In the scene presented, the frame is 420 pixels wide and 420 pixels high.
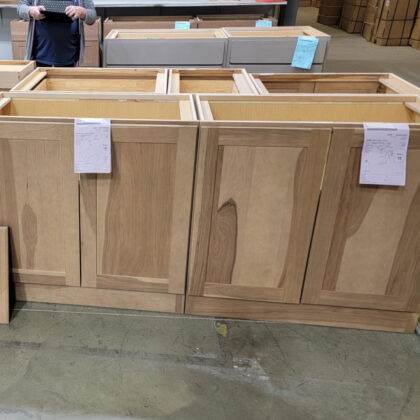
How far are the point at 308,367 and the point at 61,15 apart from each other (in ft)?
8.69

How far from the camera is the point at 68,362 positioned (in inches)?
65.4

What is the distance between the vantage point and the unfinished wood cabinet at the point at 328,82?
2531 mm

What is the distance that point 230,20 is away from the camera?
4598 mm

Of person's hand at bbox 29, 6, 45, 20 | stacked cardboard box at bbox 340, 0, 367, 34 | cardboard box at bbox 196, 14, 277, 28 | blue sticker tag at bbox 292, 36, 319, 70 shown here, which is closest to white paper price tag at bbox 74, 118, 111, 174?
person's hand at bbox 29, 6, 45, 20

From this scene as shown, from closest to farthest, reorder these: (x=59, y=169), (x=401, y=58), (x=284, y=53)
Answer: (x=59, y=169), (x=284, y=53), (x=401, y=58)

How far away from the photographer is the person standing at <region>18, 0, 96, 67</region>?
290cm

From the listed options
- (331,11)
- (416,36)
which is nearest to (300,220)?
(416,36)

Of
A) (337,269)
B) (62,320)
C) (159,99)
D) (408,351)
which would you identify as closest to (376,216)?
(337,269)

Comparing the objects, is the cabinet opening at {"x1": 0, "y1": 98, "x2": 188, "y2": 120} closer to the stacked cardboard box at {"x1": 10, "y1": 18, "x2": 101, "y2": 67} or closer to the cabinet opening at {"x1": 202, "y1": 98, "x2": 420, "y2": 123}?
the cabinet opening at {"x1": 202, "y1": 98, "x2": 420, "y2": 123}

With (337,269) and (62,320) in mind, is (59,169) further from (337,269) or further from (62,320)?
(337,269)

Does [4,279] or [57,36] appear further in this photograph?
[57,36]

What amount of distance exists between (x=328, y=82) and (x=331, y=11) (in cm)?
942

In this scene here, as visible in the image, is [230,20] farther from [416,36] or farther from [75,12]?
[416,36]

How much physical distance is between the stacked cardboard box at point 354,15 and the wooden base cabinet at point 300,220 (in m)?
9.07
